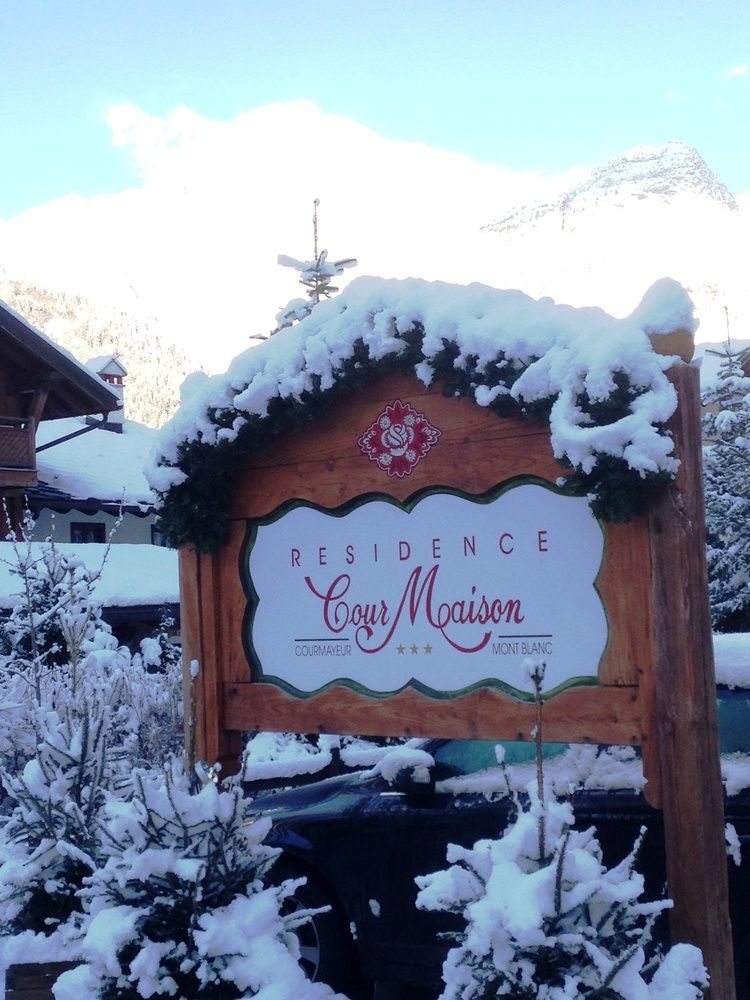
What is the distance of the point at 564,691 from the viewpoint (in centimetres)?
342

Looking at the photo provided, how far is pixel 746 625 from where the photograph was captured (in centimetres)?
1091

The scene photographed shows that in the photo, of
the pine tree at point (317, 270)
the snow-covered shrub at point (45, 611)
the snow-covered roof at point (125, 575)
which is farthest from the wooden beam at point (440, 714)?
the pine tree at point (317, 270)

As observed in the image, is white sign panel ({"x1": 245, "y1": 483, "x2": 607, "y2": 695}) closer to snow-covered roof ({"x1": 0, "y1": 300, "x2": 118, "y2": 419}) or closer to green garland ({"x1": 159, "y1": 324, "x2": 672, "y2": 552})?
green garland ({"x1": 159, "y1": 324, "x2": 672, "y2": 552})

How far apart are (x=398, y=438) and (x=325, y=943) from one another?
2314mm

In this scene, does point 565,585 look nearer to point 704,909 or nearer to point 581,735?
point 581,735

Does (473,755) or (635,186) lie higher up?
(635,186)

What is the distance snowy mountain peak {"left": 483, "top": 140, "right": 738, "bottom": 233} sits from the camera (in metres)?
175

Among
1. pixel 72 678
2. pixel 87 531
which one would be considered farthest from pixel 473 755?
pixel 87 531

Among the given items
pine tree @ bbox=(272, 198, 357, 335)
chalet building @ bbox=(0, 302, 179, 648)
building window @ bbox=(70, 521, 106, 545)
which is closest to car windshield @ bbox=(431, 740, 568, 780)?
chalet building @ bbox=(0, 302, 179, 648)

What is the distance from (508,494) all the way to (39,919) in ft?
7.80

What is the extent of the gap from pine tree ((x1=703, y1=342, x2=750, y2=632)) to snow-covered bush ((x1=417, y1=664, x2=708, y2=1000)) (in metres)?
8.13

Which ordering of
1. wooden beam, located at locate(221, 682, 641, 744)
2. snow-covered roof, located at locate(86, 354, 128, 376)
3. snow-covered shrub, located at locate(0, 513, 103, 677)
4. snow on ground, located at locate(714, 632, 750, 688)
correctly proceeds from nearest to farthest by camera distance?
1. wooden beam, located at locate(221, 682, 641, 744)
2. snow on ground, located at locate(714, 632, 750, 688)
3. snow-covered shrub, located at locate(0, 513, 103, 677)
4. snow-covered roof, located at locate(86, 354, 128, 376)

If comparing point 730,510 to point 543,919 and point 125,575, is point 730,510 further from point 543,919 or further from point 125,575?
point 543,919

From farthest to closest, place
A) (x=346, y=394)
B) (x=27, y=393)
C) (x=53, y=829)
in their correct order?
(x=27, y=393)
(x=346, y=394)
(x=53, y=829)
